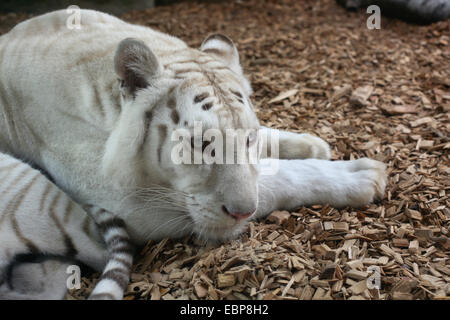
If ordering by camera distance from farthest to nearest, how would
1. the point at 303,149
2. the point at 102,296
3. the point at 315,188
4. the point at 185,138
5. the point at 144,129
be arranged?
the point at 303,149 → the point at 315,188 → the point at 144,129 → the point at 185,138 → the point at 102,296

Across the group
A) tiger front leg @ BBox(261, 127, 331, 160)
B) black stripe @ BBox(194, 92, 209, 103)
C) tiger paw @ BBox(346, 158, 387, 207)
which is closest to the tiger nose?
black stripe @ BBox(194, 92, 209, 103)

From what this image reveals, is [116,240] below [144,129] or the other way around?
below

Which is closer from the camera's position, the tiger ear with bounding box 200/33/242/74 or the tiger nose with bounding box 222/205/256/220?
the tiger nose with bounding box 222/205/256/220

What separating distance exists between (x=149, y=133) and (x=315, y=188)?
986mm

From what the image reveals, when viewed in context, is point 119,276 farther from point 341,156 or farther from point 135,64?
point 341,156

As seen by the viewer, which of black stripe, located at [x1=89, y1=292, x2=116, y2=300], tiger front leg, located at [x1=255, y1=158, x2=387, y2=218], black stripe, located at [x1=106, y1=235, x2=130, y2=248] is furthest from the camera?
tiger front leg, located at [x1=255, y1=158, x2=387, y2=218]

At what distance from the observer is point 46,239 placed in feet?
7.58

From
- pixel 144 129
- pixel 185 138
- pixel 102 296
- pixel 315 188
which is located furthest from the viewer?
pixel 315 188

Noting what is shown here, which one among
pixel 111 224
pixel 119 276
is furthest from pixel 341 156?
pixel 119 276

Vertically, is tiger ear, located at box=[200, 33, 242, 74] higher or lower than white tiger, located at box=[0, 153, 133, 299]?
higher

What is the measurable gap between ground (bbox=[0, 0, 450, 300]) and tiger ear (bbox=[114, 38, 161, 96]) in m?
0.83

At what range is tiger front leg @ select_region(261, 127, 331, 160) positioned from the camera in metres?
2.98

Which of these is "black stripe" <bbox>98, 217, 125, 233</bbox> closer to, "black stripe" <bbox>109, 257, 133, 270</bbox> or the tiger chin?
the tiger chin
